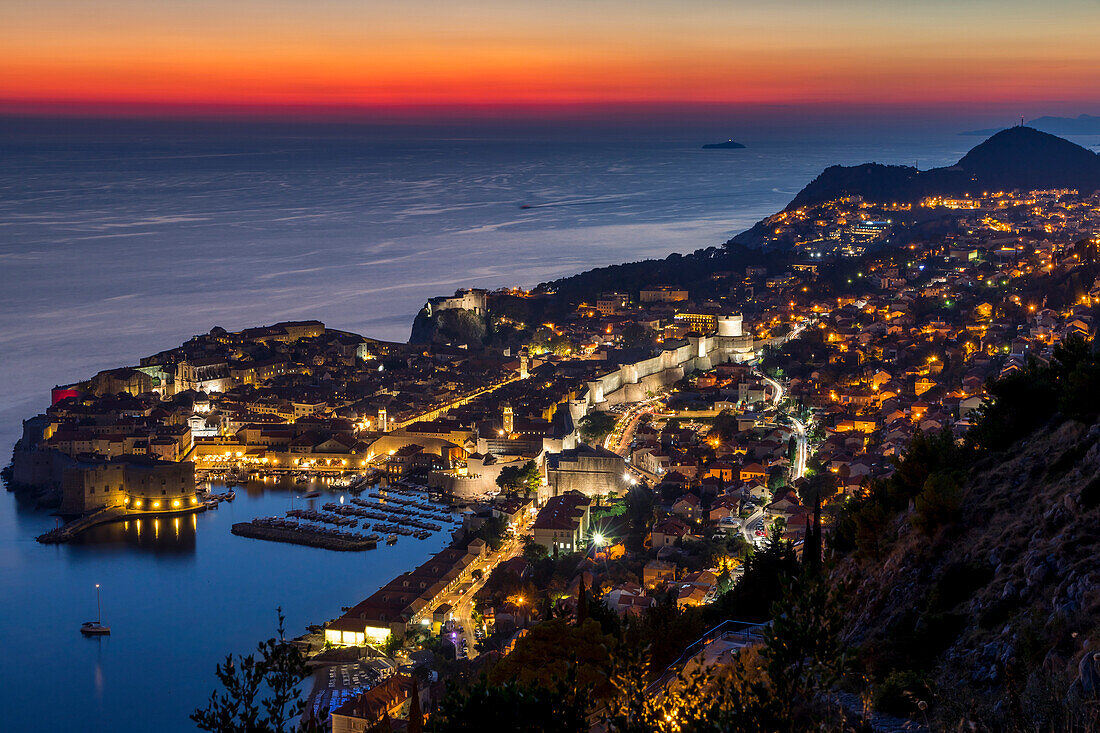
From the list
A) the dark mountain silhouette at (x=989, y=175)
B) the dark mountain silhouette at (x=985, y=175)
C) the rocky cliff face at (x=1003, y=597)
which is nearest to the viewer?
the rocky cliff face at (x=1003, y=597)

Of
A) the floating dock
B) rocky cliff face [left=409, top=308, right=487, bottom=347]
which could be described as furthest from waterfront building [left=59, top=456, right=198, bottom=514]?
rocky cliff face [left=409, top=308, right=487, bottom=347]

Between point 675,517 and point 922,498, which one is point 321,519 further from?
point 922,498

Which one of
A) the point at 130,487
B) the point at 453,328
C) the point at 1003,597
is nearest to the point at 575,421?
the point at 130,487

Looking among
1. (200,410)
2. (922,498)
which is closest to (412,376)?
(200,410)

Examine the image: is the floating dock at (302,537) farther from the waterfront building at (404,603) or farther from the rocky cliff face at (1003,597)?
the rocky cliff face at (1003,597)

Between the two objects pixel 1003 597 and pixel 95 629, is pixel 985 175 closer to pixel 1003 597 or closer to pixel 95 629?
pixel 95 629

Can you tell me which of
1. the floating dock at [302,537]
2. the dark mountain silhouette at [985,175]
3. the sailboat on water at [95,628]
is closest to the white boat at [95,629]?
the sailboat on water at [95,628]
